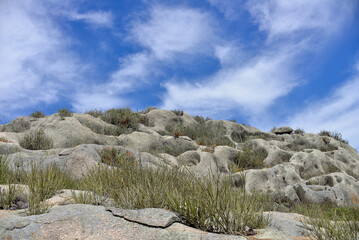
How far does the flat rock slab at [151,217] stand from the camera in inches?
150

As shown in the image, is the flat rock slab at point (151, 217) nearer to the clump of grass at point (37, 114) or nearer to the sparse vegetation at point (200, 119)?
the clump of grass at point (37, 114)

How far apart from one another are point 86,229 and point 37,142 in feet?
36.1

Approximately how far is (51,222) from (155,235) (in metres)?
1.31

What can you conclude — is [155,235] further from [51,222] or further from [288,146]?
[288,146]

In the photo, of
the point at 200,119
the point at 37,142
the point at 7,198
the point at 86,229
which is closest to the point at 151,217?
the point at 86,229

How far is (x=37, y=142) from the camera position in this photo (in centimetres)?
1359

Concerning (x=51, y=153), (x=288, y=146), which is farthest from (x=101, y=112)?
(x=288, y=146)

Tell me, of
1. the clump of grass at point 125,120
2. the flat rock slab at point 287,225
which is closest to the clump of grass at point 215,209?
the flat rock slab at point 287,225

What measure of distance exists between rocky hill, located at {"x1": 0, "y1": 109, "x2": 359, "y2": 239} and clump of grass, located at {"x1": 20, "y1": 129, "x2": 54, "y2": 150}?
0.14 feet

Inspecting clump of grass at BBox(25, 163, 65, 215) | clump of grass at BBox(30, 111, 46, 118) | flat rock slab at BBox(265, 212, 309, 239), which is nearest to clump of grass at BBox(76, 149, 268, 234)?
clump of grass at BBox(25, 163, 65, 215)

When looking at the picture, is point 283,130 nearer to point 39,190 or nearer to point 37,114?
point 37,114

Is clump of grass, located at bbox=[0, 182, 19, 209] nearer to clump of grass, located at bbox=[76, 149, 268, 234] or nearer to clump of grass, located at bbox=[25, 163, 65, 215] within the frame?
clump of grass, located at bbox=[25, 163, 65, 215]

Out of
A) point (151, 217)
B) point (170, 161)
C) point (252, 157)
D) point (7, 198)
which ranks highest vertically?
point (252, 157)

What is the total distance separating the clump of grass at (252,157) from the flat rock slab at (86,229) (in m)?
11.3
